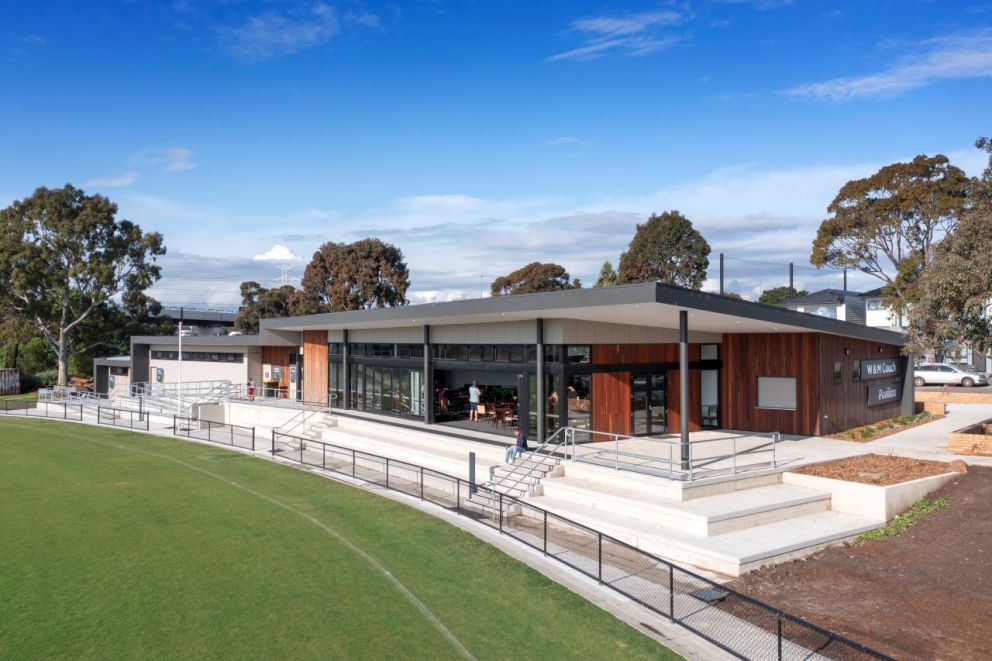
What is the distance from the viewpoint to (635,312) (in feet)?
54.8

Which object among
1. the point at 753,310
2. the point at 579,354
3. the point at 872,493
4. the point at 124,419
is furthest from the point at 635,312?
the point at 124,419

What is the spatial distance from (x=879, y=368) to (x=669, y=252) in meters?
33.2

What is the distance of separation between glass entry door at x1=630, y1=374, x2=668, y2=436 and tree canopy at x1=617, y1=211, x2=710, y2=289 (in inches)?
1437

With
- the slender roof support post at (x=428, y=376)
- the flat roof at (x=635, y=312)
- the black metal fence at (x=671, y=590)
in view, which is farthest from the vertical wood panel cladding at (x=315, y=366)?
the black metal fence at (x=671, y=590)

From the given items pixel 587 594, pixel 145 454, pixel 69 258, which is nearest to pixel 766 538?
pixel 587 594

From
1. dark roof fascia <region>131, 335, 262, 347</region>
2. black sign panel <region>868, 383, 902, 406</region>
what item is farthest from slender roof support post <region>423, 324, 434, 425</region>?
black sign panel <region>868, 383, 902, 406</region>

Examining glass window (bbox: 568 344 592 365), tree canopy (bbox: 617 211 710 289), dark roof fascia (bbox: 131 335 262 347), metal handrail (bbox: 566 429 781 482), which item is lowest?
metal handrail (bbox: 566 429 781 482)

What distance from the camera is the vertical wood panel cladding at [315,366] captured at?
3259cm

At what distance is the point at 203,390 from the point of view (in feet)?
123

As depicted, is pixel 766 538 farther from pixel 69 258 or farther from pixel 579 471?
pixel 69 258

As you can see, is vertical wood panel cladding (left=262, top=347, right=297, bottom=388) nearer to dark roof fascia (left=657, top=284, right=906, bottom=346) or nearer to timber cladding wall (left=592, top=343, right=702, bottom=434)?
timber cladding wall (left=592, top=343, right=702, bottom=434)

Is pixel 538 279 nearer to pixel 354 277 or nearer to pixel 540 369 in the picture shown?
pixel 354 277

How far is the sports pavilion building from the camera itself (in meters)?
17.3

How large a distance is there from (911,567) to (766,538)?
2358 mm
